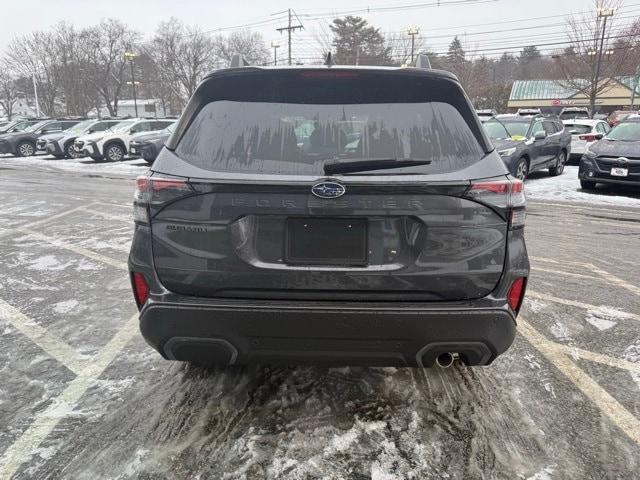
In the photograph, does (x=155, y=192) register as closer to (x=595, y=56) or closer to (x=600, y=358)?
(x=600, y=358)

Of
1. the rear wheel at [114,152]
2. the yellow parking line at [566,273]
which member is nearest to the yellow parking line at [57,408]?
the yellow parking line at [566,273]

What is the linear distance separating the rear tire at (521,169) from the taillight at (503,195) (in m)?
10.4

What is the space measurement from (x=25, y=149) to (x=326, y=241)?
27.1 meters

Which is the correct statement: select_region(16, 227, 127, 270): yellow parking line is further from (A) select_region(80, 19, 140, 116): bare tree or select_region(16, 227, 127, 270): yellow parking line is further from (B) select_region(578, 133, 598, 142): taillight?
(A) select_region(80, 19, 140, 116): bare tree

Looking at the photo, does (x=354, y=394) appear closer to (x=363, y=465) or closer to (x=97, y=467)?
(x=363, y=465)

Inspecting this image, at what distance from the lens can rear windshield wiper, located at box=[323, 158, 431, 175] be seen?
2230mm

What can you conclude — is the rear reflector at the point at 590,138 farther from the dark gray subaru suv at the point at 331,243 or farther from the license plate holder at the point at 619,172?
the dark gray subaru suv at the point at 331,243

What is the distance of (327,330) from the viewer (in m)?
2.28

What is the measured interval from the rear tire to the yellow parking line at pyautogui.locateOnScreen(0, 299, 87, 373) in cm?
1089

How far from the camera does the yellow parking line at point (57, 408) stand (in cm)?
246

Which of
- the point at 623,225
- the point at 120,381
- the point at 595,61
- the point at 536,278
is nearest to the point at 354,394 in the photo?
the point at 120,381

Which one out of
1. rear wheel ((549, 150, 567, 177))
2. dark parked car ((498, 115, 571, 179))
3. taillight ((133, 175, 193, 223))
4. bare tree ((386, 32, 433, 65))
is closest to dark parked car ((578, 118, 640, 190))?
dark parked car ((498, 115, 571, 179))

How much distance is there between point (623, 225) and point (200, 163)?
7.92m

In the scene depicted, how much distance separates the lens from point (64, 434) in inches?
104
